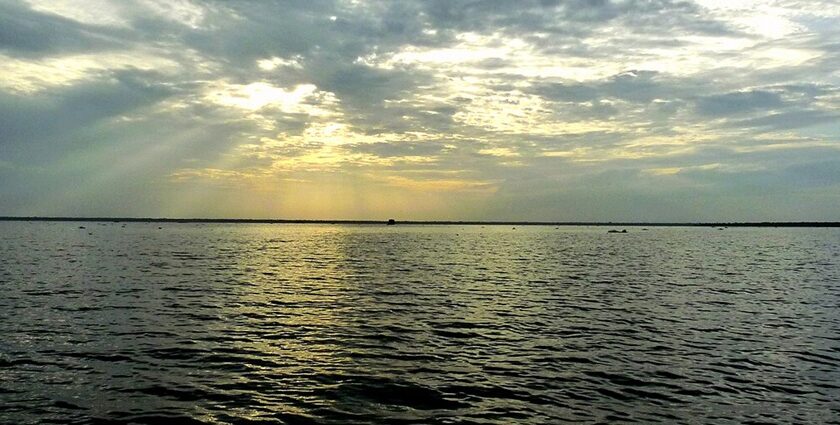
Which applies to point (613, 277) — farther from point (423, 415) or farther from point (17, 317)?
point (17, 317)

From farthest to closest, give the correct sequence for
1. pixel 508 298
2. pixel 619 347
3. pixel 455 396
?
pixel 508 298
pixel 619 347
pixel 455 396

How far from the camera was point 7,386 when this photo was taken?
1898 cm

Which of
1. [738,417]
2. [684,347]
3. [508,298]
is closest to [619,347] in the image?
[684,347]

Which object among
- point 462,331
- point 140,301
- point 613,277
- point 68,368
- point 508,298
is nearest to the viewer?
point 68,368

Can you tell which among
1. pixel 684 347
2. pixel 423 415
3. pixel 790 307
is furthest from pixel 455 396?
pixel 790 307

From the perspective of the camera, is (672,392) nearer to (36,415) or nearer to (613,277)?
(36,415)

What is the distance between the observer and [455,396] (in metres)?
18.9

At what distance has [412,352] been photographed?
83.1 ft

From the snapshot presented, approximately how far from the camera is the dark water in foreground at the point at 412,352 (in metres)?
17.7

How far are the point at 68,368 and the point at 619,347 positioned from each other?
24063mm

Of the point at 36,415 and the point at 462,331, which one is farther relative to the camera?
the point at 462,331

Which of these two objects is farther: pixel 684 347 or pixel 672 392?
pixel 684 347

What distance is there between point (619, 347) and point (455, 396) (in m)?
11.6

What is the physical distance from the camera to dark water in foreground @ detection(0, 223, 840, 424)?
1766 centimetres
